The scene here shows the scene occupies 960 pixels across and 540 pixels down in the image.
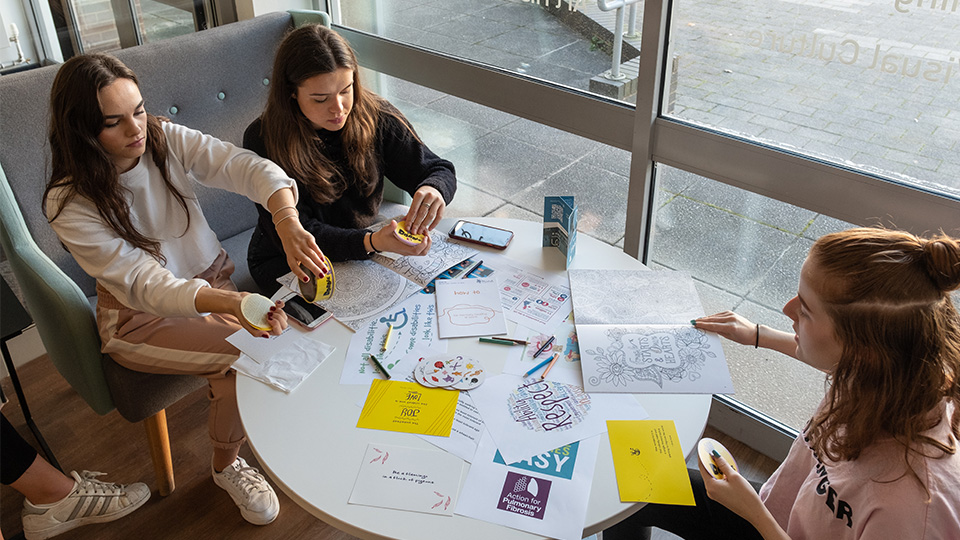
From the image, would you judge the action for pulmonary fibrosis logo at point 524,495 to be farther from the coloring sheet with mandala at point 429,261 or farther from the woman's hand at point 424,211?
the woman's hand at point 424,211

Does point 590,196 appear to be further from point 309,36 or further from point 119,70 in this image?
point 119,70

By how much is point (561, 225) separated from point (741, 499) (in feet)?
2.57

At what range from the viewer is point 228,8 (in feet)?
9.45

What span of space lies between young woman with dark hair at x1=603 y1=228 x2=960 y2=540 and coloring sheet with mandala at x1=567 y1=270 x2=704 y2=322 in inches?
16.5

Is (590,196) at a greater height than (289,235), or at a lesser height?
lesser

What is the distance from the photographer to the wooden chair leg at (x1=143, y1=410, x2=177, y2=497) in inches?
76.8

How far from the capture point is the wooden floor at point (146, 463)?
1.96 metres

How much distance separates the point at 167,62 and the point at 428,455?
1.64m

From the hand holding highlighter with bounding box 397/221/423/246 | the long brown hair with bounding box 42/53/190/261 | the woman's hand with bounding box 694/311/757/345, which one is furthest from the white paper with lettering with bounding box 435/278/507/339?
the long brown hair with bounding box 42/53/190/261

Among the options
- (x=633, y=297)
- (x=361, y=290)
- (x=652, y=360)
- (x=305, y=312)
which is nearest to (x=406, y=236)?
(x=361, y=290)

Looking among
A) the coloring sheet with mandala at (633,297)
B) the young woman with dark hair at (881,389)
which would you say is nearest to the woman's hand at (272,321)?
the coloring sheet with mandala at (633,297)

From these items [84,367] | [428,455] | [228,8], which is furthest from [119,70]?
[228,8]

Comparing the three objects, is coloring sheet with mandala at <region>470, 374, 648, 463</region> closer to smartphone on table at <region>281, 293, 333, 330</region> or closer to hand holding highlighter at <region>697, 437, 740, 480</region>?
hand holding highlighter at <region>697, 437, 740, 480</region>

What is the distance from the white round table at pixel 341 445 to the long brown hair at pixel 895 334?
1.04 ft
